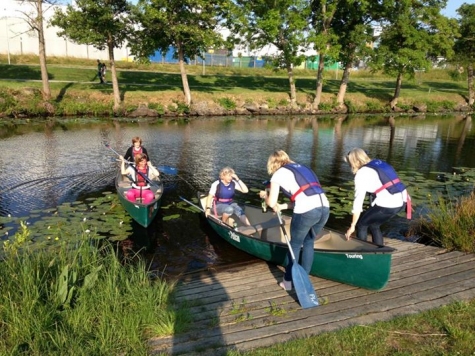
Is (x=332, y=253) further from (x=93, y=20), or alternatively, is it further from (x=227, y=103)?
(x=227, y=103)

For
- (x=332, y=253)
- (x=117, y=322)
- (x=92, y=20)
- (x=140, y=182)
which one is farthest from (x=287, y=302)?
(x=92, y=20)

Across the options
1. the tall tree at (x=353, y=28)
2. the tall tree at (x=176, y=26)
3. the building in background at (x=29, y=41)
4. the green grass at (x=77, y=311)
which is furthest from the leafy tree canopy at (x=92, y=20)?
the green grass at (x=77, y=311)

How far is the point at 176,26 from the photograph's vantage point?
95.3ft

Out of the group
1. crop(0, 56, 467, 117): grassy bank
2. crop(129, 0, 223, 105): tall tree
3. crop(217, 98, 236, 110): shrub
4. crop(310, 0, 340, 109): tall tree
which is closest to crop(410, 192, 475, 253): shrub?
crop(129, 0, 223, 105): tall tree

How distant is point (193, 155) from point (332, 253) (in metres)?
13.1

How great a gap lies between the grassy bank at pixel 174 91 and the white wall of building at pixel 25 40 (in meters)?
3.27

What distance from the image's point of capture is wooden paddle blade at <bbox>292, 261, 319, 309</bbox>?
572cm

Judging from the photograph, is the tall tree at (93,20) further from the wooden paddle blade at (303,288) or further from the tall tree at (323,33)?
the wooden paddle blade at (303,288)

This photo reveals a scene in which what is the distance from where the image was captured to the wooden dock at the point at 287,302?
5012mm

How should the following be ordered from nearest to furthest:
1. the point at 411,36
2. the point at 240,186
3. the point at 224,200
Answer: the point at 240,186, the point at 224,200, the point at 411,36

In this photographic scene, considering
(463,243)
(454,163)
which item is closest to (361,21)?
(454,163)

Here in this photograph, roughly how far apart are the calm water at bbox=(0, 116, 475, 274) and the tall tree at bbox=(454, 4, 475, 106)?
45.9 feet

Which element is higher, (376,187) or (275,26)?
(275,26)

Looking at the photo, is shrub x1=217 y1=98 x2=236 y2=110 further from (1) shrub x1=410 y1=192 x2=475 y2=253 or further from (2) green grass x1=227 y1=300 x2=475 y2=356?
(2) green grass x1=227 y1=300 x2=475 y2=356
